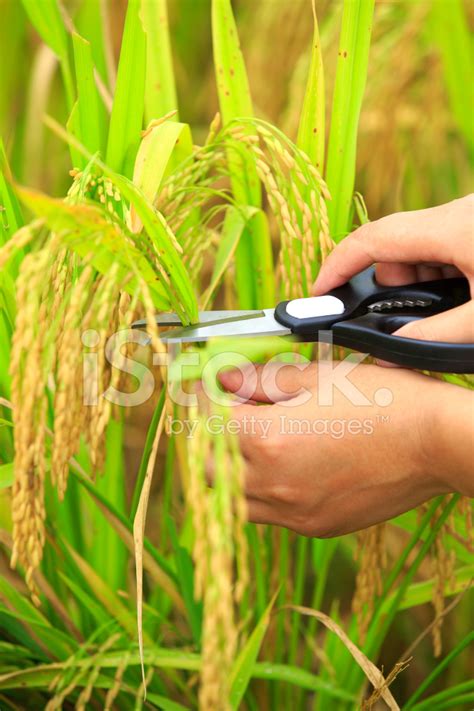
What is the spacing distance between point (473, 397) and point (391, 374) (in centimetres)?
8

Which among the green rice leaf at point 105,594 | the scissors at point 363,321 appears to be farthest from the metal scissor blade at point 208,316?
the green rice leaf at point 105,594

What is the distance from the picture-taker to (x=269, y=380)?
77 centimetres

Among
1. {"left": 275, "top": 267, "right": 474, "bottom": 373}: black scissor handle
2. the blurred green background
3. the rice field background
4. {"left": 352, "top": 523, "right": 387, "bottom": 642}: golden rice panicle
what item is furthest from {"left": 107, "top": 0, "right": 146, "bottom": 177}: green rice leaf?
the blurred green background

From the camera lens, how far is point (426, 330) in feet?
2.23

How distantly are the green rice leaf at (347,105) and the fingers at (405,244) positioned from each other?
9 cm

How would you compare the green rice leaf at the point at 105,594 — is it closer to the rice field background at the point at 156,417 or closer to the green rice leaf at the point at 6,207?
the rice field background at the point at 156,417

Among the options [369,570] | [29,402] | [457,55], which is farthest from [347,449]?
[457,55]

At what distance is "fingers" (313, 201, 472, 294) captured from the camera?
705 millimetres

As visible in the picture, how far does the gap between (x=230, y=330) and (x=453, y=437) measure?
0.21m

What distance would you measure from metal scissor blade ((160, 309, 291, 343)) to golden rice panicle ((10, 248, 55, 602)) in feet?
0.41

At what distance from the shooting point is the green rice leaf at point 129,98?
75cm

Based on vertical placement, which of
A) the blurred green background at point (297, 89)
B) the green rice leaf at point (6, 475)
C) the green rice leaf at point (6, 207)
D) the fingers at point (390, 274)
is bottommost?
the green rice leaf at point (6, 475)

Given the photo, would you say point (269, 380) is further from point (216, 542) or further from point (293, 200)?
point (216, 542)

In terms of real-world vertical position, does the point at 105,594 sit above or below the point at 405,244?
below
